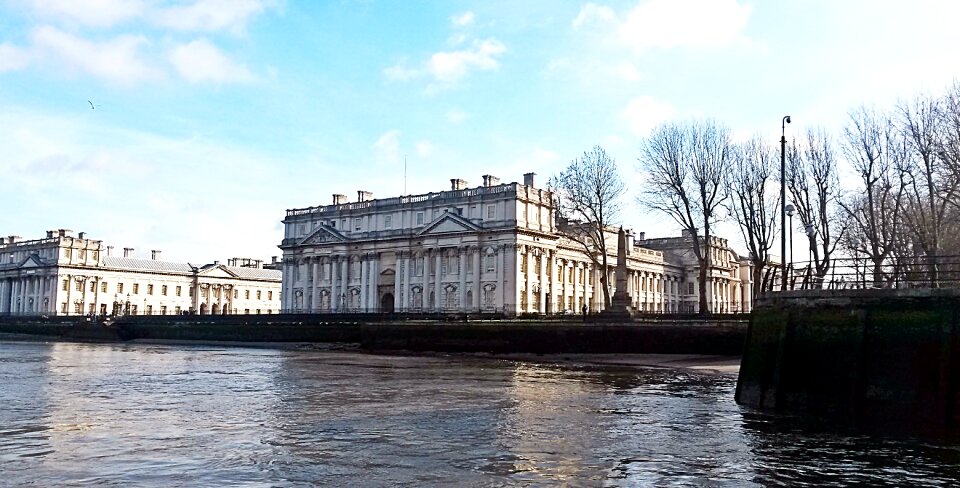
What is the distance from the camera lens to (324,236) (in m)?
101

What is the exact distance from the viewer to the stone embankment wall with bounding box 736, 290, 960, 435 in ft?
61.1

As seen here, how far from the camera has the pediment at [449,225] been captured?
291 ft

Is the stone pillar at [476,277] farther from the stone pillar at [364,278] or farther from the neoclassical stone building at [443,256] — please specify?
the stone pillar at [364,278]

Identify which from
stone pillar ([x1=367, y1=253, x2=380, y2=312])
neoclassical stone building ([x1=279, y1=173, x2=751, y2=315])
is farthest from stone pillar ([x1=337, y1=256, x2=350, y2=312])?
stone pillar ([x1=367, y1=253, x2=380, y2=312])

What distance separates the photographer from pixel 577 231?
7806 cm

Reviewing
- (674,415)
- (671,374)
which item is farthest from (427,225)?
(674,415)

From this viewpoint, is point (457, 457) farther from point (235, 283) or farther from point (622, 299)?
point (235, 283)

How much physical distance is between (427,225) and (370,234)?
27.8ft

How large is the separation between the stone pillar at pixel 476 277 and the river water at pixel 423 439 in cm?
5920

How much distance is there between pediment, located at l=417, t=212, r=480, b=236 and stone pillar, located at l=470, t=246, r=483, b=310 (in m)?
2.39

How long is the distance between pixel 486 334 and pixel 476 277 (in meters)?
37.1

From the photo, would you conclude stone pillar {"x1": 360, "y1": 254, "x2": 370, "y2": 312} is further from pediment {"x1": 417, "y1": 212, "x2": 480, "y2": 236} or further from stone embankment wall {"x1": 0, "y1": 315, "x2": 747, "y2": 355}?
stone embankment wall {"x1": 0, "y1": 315, "x2": 747, "y2": 355}

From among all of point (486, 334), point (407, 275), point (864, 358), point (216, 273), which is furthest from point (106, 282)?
point (864, 358)

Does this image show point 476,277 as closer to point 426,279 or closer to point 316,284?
point 426,279
